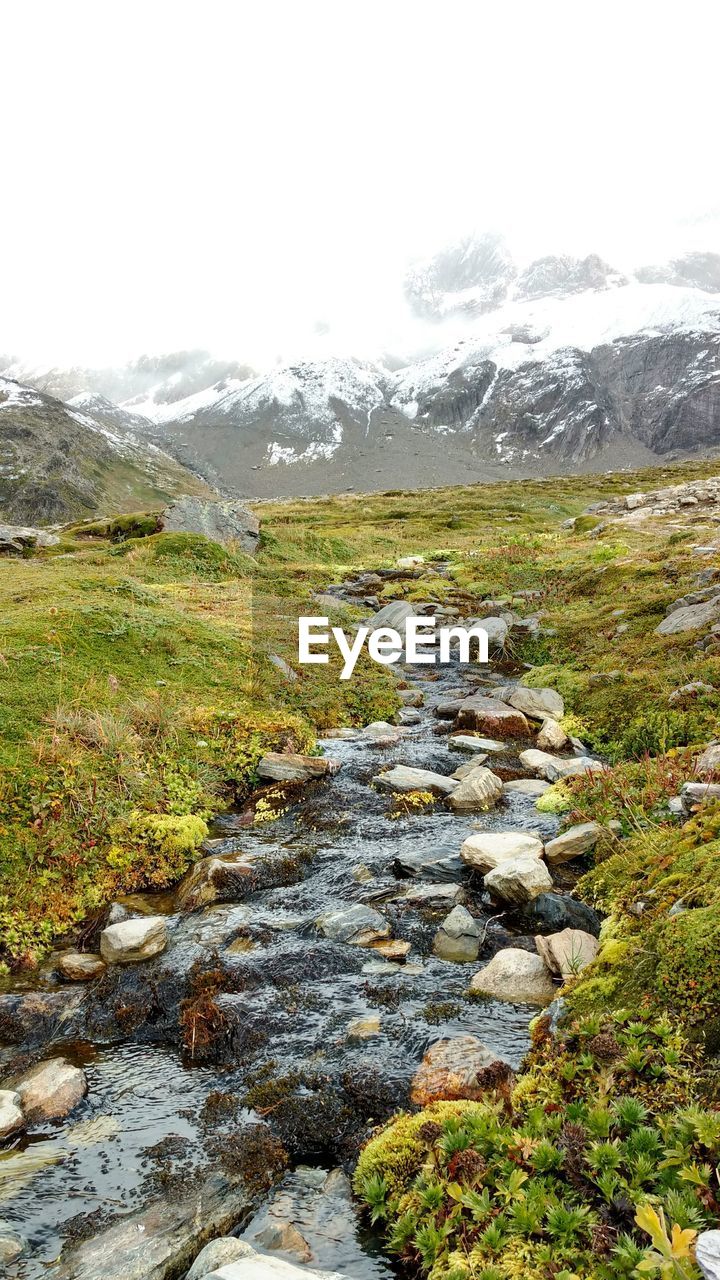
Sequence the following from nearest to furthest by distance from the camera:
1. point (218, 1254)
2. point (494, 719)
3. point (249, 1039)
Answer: point (218, 1254) < point (249, 1039) < point (494, 719)

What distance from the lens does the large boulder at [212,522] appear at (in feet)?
108

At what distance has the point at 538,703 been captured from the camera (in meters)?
15.2

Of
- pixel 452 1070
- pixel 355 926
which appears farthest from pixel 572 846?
pixel 452 1070

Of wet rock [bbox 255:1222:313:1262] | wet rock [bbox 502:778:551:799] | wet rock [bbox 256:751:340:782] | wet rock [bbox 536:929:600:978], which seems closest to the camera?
wet rock [bbox 255:1222:313:1262]

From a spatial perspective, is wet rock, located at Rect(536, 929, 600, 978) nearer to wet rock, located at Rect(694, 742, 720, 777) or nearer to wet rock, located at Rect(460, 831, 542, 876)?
wet rock, located at Rect(460, 831, 542, 876)

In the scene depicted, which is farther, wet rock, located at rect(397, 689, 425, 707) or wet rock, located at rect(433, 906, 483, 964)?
wet rock, located at rect(397, 689, 425, 707)

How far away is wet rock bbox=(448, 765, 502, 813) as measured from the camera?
35.7ft

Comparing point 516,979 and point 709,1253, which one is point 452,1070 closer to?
point 516,979

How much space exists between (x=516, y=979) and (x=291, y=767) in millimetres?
6035

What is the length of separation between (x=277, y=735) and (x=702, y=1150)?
32.3ft

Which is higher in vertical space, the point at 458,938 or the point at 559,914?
the point at 559,914

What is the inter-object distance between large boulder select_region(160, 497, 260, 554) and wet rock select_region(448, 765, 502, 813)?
75.5 ft

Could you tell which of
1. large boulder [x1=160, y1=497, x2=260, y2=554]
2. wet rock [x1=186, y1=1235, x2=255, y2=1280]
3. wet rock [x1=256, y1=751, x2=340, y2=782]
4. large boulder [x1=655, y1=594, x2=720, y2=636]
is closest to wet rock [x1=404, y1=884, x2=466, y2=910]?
wet rock [x1=256, y1=751, x2=340, y2=782]

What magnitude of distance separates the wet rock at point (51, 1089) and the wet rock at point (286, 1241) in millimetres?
2054
